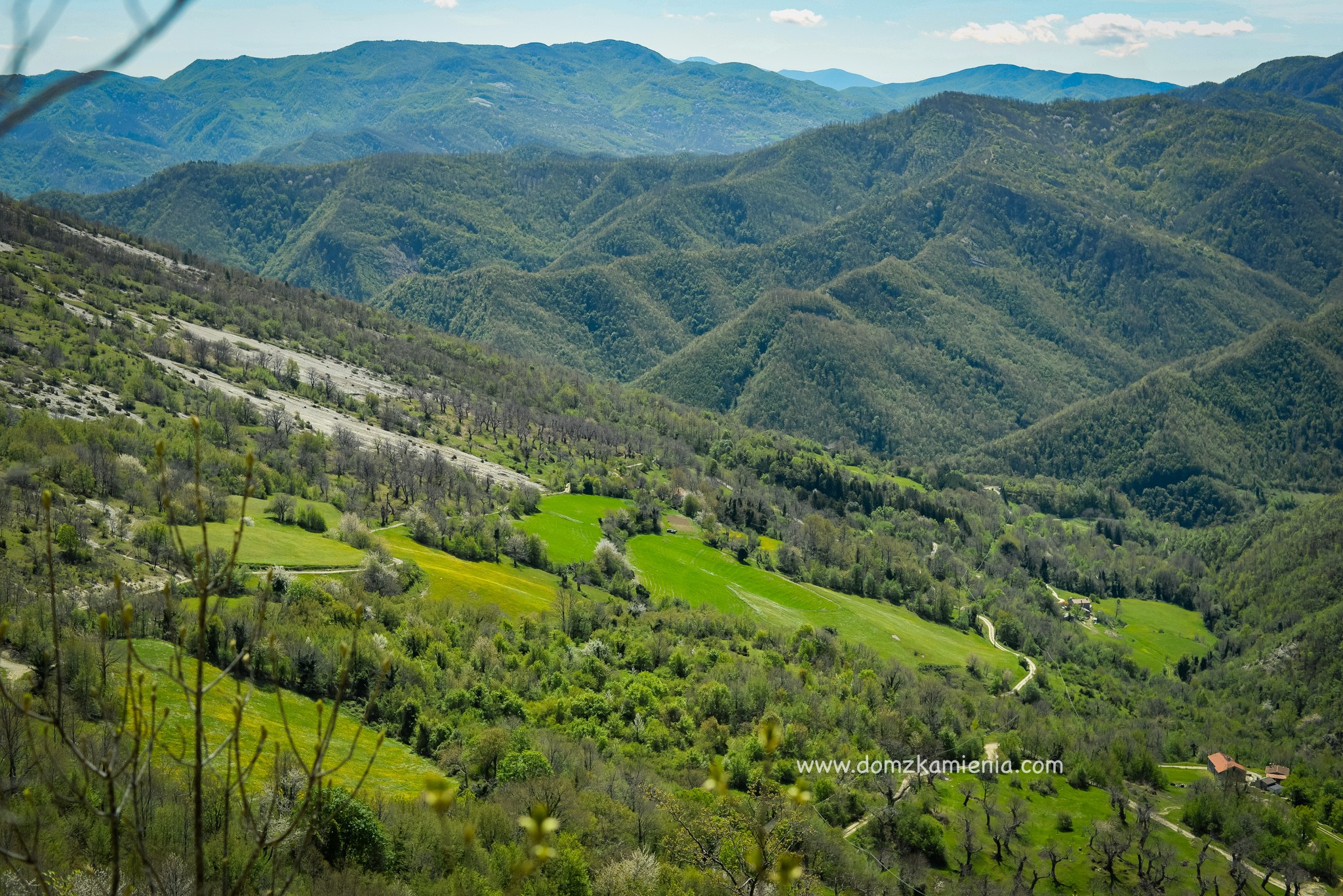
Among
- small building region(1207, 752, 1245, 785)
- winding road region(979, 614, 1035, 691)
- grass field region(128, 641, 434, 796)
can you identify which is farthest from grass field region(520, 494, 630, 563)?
small building region(1207, 752, 1245, 785)

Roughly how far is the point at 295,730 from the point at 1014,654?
424 feet

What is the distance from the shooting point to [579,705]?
75438 mm

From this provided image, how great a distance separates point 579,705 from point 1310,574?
179 m

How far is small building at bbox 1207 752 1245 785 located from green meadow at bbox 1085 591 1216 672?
59.7m

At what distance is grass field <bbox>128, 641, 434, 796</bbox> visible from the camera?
163ft

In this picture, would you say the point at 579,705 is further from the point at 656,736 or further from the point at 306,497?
the point at 306,497

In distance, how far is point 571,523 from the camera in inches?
6024

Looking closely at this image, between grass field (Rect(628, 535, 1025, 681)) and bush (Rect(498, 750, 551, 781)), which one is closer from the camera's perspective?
bush (Rect(498, 750, 551, 781))

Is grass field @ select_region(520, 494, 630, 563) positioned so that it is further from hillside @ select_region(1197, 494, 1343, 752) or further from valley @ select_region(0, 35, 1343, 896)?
hillside @ select_region(1197, 494, 1343, 752)

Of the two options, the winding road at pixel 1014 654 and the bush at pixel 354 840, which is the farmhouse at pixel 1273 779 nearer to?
the winding road at pixel 1014 654

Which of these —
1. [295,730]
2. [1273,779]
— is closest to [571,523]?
[295,730]

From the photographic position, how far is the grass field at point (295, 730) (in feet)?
163

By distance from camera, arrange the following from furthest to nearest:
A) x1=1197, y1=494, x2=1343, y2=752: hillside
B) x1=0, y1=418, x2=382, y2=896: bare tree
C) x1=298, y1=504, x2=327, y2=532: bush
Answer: x1=1197, y1=494, x2=1343, y2=752: hillside → x1=298, y1=504, x2=327, y2=532: bush → x1=0, y1=418, x2=382, y2=896: bare tree

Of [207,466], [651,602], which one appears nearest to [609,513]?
[651,602]
